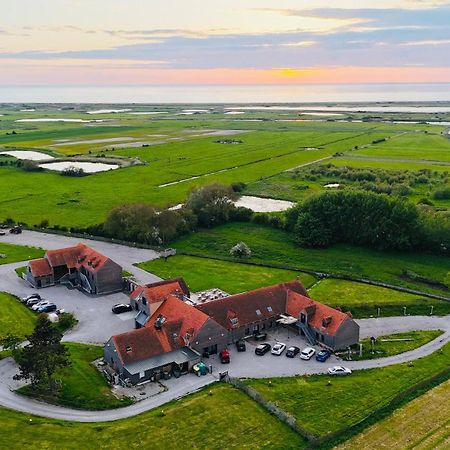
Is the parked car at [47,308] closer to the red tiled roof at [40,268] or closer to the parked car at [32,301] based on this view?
the parked car at [32,301]

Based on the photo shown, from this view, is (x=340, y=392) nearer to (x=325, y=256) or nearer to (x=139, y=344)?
(x=139, y=344)

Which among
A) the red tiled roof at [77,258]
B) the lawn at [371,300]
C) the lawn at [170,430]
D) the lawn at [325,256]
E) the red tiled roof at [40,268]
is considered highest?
the red tiled roof at [77,258]

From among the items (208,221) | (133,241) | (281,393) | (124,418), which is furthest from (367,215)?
(124,418)

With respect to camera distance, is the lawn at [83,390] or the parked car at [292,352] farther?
the parked car at [292,352]

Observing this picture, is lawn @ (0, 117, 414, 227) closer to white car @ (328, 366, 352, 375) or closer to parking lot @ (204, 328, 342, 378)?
parking lot @ (204, 328, 342, 378)

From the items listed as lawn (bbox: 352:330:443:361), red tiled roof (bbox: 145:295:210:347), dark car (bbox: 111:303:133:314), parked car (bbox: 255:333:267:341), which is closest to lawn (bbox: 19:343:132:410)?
red tiled roof (bbox: 145:295:210:347)

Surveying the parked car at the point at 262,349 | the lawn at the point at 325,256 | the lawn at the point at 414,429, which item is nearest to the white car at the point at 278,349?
the parked car at the point at 262,349

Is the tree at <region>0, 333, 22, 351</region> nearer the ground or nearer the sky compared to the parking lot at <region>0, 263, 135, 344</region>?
nearer the sky
